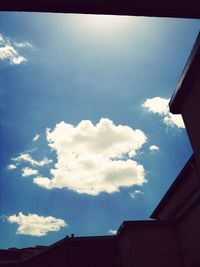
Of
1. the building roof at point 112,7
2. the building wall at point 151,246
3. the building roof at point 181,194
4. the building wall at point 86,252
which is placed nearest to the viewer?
the building roof at point 112,7

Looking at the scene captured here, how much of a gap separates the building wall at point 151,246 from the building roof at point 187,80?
339 inches

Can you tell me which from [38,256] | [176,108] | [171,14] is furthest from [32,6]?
[38,256]

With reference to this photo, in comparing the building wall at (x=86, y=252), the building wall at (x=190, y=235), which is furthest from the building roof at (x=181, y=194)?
the building wall at (x=86, y=252)

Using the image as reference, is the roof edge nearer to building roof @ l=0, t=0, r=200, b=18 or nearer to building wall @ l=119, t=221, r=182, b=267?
building wall @ l=119, t=221, r=182, b=267

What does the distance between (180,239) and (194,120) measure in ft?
30.9

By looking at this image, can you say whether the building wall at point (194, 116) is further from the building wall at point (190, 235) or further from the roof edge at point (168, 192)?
the building wall at point (190, 235)

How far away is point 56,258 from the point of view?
612 inches

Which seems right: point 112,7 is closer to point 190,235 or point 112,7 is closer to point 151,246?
point 190,235

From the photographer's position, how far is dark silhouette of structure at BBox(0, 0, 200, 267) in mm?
2920

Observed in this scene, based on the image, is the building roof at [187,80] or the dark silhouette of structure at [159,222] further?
the building roof at [187,80]

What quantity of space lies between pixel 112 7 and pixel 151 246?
10.9 meters

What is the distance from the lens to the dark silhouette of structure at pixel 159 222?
9.58ft

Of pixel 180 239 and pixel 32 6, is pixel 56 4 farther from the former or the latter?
pixel 180 239

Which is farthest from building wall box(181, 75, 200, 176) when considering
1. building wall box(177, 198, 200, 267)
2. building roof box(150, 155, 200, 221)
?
building wall box(177, 198, 200, 267)
